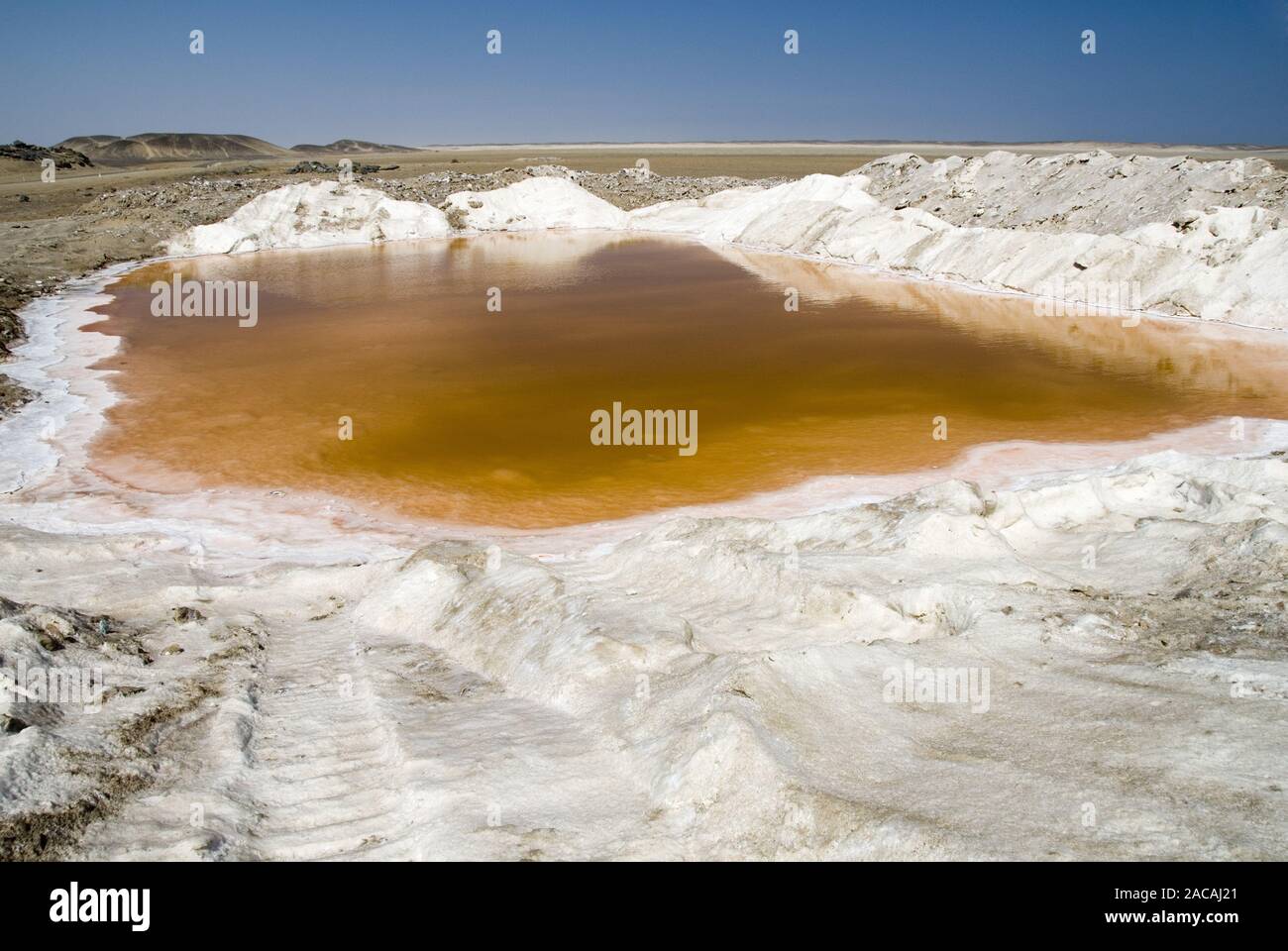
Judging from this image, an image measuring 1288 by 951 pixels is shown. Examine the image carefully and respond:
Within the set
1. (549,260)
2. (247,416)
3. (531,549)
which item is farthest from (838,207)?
(531,549)

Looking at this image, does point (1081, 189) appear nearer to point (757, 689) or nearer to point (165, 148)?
point (757, 689)

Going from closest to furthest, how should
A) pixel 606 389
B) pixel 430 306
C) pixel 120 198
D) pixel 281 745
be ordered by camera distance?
1. pixel 281 745
2. pixel 606 389
3. pixel 430 306
4. pixel 120 198

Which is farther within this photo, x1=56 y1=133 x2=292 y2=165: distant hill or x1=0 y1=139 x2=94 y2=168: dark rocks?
x1=56 y1=133 x2=292 y2=165: distant hill

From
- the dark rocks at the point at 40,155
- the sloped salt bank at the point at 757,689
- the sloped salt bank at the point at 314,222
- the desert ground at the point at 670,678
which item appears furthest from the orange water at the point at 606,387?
the dark rocks at the point at 40,155

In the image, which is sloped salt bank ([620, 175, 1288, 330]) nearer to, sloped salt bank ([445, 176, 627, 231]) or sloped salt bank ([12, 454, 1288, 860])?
sloped salt bank ([445, 176, 627, 231])

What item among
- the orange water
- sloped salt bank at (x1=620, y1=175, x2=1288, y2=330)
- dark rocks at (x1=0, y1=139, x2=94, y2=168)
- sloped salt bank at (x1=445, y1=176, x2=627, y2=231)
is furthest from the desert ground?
dark rocks at (x1=0, y1=139, x2=94, y2=168)

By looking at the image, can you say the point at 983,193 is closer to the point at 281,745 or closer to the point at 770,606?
the point at 770,606
